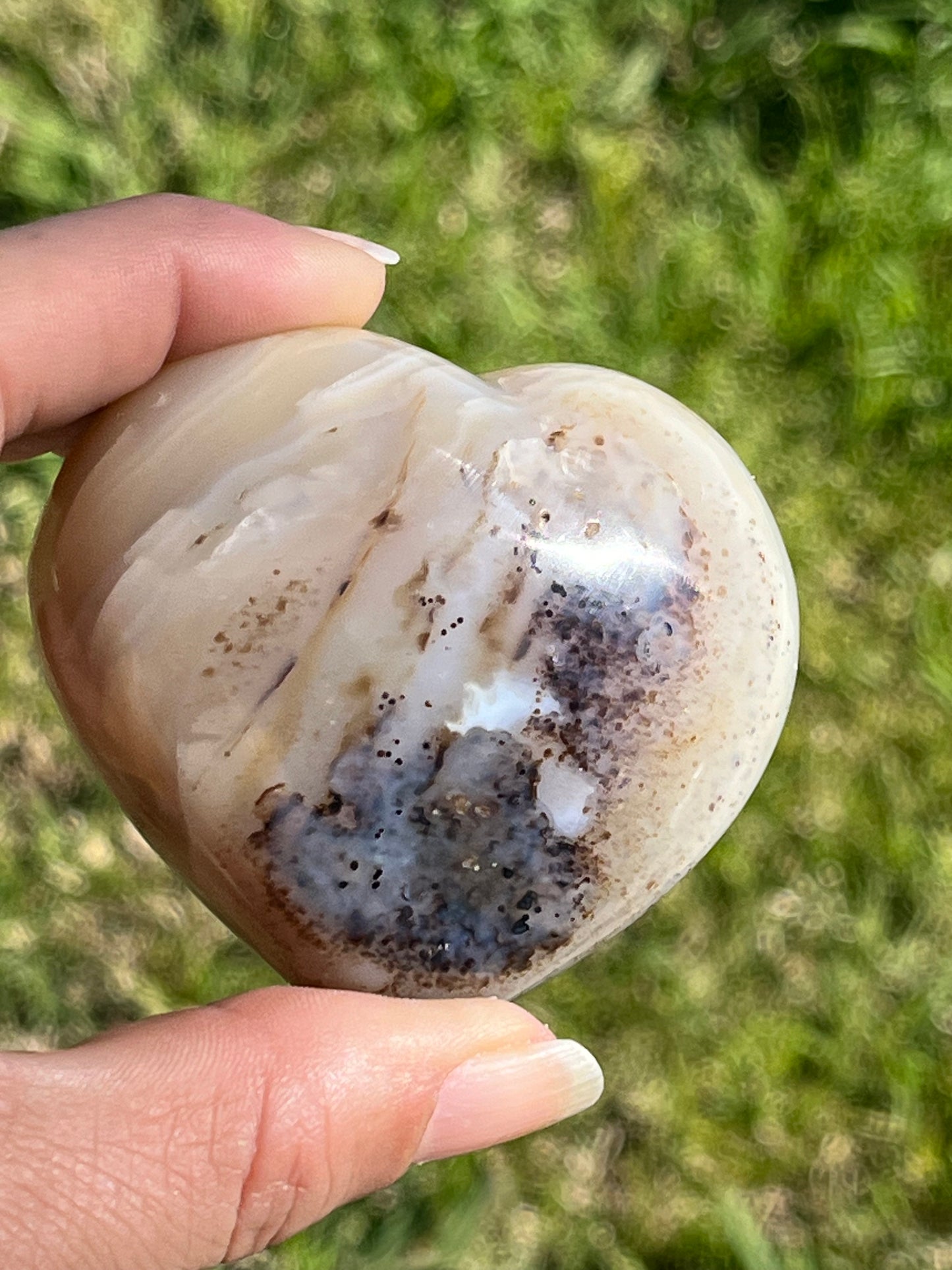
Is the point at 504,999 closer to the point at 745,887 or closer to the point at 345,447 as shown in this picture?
the point at 345,447

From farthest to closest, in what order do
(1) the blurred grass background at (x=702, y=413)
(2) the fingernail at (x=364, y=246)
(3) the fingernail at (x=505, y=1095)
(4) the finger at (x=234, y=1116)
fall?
(1) the blurred grass background at (x=702, y=413) → (2) the fingernail at (x=364, y=246) → (3) the fingernail at (x=505, y=1095) → (4) the finger at (x=234, y=1116)

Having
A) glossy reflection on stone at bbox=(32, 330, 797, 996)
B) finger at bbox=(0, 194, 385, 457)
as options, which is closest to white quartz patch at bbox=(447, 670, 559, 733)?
glossy reflection on stone at bbox=(32, 330, 797, 996)

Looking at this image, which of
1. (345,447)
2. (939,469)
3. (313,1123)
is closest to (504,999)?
(313,1123)

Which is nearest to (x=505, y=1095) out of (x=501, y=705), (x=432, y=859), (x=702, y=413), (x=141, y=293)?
(x=432, y=859)

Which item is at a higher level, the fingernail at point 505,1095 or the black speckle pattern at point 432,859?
the black speckle pattern at point 432,859

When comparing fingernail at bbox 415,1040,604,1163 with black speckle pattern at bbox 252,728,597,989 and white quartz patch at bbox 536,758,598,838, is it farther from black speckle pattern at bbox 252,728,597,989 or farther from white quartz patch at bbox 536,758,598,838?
white quartz patch at bbox 536,758,598,838

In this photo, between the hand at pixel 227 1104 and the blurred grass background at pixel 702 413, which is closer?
the hand at pixel 227 1104

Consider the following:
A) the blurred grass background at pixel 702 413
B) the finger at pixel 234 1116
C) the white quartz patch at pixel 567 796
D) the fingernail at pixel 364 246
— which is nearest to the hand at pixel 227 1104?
the finger at pixel 234 1116

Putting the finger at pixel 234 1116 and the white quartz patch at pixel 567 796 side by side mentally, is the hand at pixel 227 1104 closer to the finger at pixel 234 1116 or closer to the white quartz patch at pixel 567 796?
the finger at pixel 234 1116
